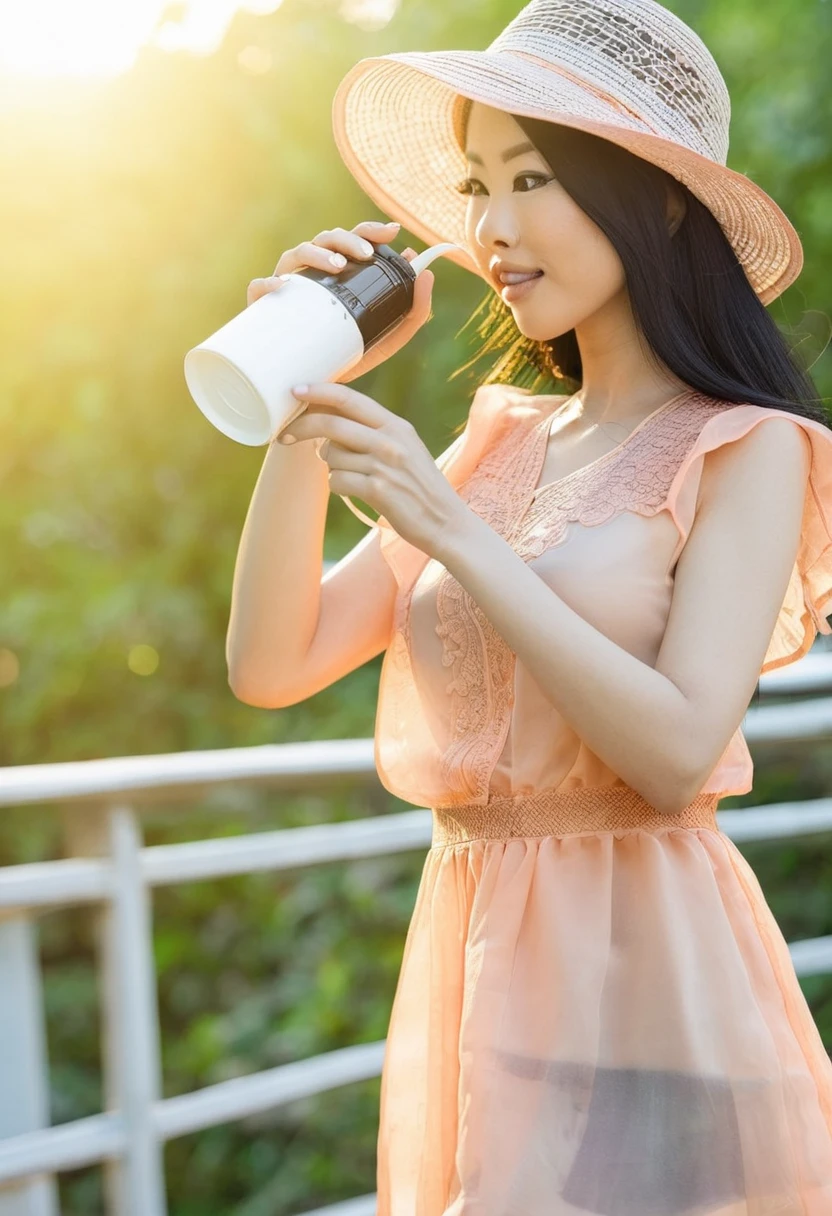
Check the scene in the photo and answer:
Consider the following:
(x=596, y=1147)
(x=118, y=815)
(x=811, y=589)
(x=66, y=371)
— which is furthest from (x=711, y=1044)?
(x=66, y=371)

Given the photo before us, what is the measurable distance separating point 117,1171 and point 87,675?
368 centimetres

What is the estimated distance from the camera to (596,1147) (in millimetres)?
1141

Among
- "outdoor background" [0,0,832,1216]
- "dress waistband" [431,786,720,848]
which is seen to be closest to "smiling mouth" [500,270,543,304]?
"dress waistband" [431,786,720,848]

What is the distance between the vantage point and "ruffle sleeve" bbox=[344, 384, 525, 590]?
4.56 feet

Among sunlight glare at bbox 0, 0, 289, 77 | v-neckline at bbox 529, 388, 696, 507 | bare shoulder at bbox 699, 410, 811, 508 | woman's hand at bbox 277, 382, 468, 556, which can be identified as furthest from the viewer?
sunlight glare at bbox 0, 0, 289, 77

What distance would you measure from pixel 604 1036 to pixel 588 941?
0.25ft

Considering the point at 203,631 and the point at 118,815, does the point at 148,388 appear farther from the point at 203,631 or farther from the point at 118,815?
the point at 118,815

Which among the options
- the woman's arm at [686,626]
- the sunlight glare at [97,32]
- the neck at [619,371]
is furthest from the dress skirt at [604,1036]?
the sunlight glare at [97,32]

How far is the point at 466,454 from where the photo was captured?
4.85ft

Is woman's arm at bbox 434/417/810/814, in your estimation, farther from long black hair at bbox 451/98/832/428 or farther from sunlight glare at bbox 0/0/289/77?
sunlight glare at bbox 0/0/289/77

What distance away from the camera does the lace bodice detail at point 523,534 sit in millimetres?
1233

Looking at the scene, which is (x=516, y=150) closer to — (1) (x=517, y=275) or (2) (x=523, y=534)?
(1) (x=517, y=275)

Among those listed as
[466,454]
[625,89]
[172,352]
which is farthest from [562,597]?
[172,352]

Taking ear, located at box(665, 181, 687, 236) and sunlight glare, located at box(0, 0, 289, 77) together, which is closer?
ear, located at box(665, 181, 687, 236)
